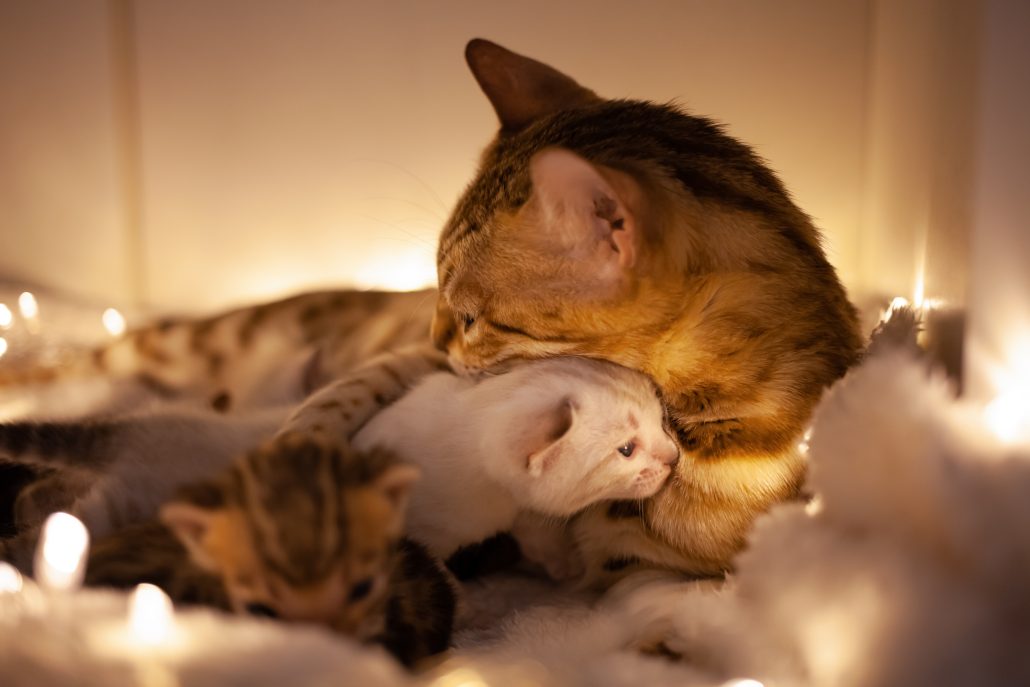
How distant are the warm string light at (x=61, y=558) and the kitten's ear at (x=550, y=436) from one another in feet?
1.85

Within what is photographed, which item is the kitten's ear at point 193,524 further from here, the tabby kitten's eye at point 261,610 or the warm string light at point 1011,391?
the warm string light at point 1011,391

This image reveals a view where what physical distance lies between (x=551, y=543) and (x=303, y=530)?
62 cm

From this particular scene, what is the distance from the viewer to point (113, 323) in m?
2.40

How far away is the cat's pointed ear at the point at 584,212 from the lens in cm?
110

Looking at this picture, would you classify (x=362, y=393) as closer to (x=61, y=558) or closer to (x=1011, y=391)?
(x=61, y=558)

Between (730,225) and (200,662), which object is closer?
(200,662)

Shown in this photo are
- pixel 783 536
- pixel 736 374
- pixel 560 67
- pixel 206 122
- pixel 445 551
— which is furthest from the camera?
pixel 206 122

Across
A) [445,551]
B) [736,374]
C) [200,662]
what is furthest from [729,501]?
[200,662]

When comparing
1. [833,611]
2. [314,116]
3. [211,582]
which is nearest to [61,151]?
[314,116]

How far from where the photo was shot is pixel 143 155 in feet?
8.43

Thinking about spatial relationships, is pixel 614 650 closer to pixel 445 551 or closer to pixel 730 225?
pixel 445 551

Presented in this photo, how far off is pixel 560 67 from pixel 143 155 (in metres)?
1.19

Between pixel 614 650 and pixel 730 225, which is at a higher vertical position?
pixel 730 225

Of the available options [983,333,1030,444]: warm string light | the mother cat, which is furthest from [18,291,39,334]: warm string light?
[983,333,1030,444]: warm string light
